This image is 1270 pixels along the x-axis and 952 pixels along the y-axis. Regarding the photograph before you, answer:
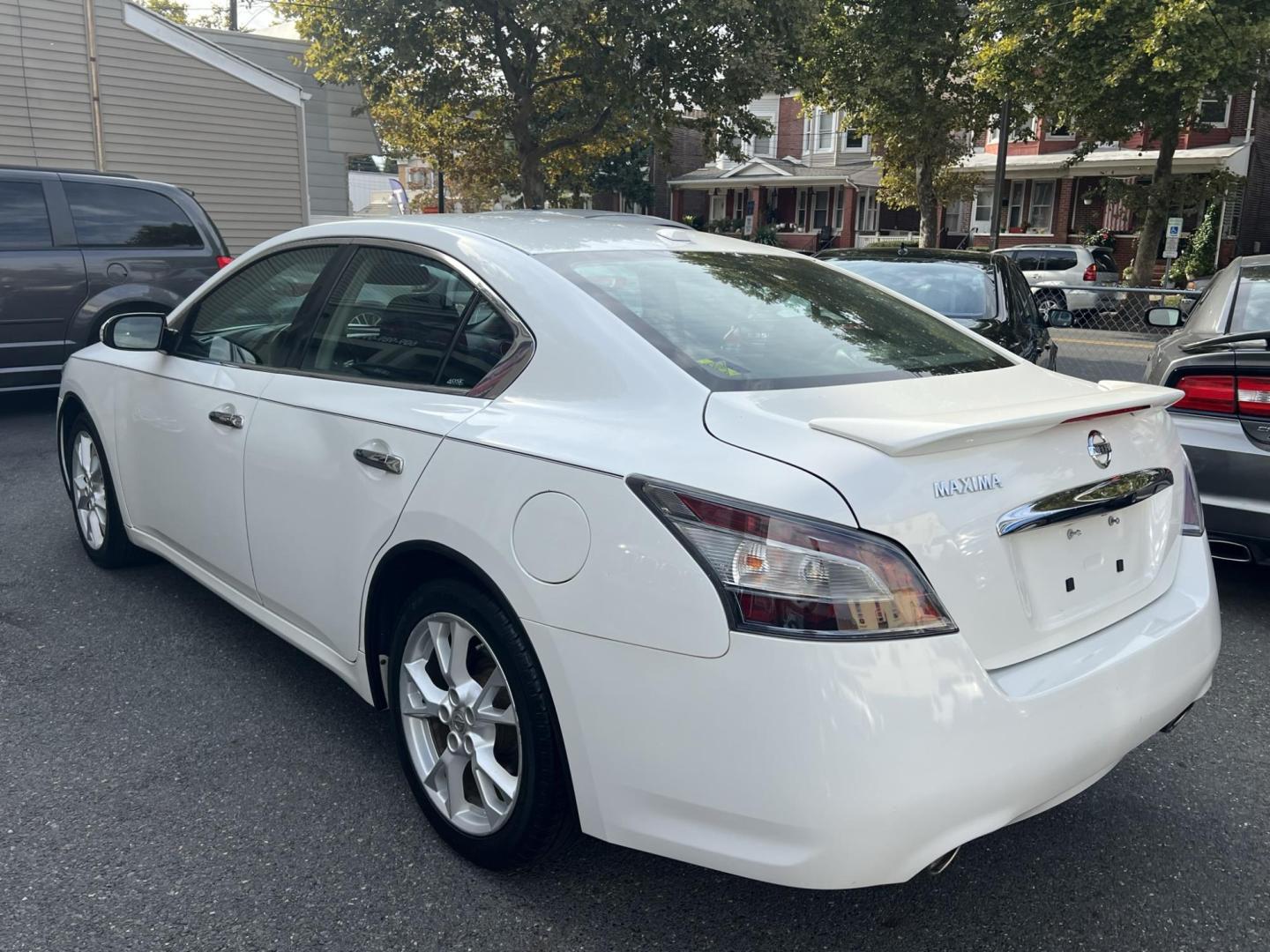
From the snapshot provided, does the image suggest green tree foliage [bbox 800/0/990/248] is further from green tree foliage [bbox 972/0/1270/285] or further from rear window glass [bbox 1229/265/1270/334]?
rear window glass [bbox 1229/265/1270/334]

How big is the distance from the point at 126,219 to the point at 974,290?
6.64 meters

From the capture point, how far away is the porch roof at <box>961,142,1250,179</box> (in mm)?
31266

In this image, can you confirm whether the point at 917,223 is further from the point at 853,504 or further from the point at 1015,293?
the point at 853,504

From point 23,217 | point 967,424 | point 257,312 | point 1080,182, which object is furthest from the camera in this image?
point 1080,182

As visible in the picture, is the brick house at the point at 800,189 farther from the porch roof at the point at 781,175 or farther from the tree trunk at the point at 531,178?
the tree trunk at the point at 531,178

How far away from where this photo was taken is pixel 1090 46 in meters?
20.4

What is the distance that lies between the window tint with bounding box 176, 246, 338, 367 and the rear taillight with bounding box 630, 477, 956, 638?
195cm

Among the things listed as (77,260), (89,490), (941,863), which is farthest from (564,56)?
(941,863)

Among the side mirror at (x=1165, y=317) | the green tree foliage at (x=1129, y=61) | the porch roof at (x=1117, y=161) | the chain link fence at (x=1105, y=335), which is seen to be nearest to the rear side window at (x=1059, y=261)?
the green tree foliage at (x=1129, y=61)

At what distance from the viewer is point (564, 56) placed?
20.0m

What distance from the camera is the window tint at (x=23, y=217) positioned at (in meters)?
7.95

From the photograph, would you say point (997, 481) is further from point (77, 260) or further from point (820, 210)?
point (820, 210)

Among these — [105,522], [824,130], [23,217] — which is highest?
[824,130]

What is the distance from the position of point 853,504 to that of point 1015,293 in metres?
5.89
